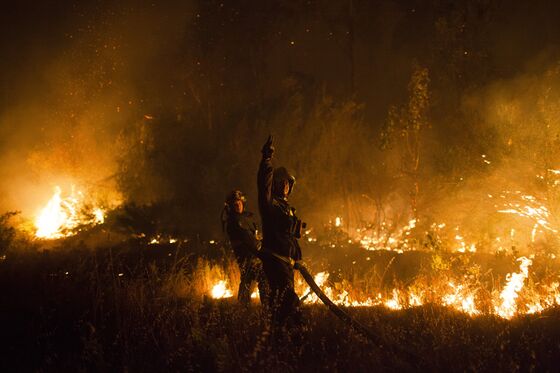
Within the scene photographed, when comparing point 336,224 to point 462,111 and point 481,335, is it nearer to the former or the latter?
point 462,111

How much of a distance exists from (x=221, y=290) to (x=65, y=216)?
41.7ft

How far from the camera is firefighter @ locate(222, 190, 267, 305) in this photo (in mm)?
7551

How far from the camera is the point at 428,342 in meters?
5.77

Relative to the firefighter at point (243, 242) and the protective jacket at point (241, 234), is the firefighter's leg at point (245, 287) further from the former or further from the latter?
the protective jacket at point (241, 234)

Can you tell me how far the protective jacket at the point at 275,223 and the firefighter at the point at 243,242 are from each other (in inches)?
72.2

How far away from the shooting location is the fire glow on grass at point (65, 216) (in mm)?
17359

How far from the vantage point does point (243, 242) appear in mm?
7941

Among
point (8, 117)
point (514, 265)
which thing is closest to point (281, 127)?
point (514, 265)

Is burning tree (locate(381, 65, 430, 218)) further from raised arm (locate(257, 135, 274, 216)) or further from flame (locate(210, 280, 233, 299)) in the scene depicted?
raised arm (locate(257, 135, 274, 216))

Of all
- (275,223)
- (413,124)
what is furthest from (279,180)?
(413,124)

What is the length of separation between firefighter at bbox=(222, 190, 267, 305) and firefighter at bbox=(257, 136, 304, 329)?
5.76ft

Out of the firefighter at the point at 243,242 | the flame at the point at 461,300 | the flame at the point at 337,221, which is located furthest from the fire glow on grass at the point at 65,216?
the flame at the point at 461,300

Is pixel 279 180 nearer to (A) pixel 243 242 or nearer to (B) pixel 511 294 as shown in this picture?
(A) pixel 243 242

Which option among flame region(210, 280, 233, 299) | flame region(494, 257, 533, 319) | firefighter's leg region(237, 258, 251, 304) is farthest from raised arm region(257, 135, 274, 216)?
flame region(494, 257, 533, 319)
